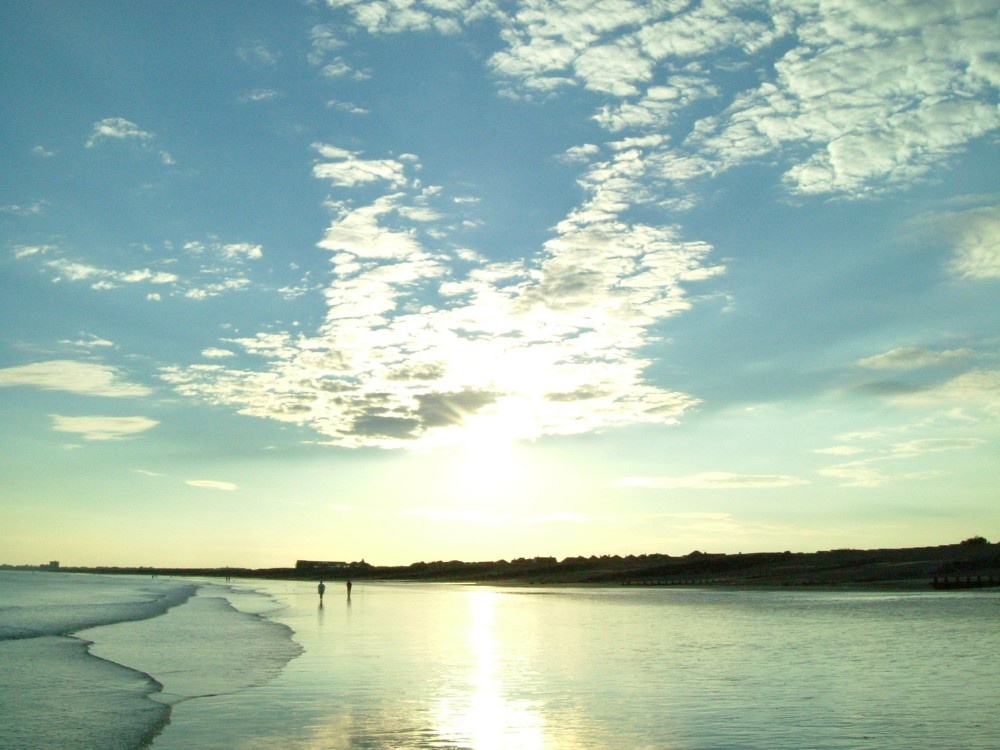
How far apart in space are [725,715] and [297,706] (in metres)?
10.4

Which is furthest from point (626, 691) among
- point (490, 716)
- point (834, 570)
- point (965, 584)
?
point (834, 570)

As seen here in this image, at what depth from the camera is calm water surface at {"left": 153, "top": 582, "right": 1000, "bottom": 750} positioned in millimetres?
17641

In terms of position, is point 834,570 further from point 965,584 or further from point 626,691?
point 626,691

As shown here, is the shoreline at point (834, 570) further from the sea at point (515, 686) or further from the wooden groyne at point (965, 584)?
the sea at point (515, 686)

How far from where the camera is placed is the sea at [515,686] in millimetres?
17844

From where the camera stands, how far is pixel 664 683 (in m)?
24.7

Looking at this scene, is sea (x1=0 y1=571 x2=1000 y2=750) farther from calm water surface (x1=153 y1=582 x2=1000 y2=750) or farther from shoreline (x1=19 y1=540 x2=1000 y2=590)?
shoreline (x1=19 y1=540 x2=1000 y2=590)

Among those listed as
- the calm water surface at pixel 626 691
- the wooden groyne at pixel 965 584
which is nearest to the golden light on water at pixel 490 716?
the calm water surface at pixel 626 691

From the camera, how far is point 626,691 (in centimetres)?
2328

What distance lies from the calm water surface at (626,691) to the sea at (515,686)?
86 mm

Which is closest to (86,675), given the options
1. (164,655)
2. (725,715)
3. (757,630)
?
(164,655)

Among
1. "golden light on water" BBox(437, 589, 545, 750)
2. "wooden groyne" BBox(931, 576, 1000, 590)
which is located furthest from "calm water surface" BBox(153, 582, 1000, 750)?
"wooden groyne" BBox(931, 576, 1000, 590)

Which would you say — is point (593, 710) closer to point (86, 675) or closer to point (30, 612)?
point (86, 675)

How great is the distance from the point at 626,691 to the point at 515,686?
333cm
